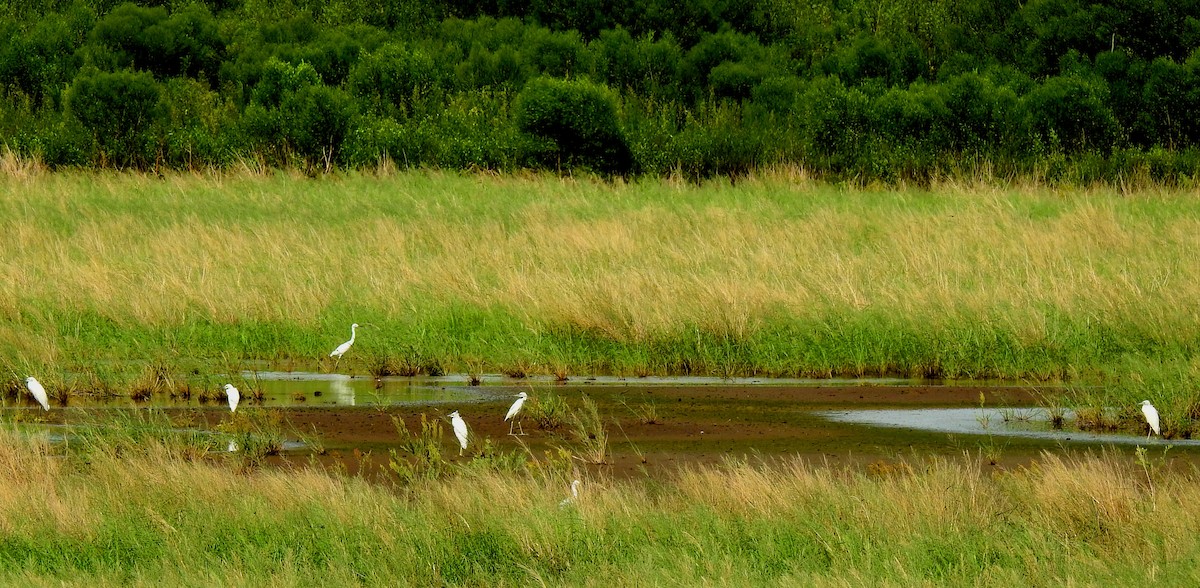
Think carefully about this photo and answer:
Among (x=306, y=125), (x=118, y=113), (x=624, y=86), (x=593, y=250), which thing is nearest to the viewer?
(x=593, y=250)

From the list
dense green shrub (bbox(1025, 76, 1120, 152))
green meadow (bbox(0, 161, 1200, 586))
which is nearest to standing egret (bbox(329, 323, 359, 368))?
green meadow (bbox(0, 161, 1200, 586))

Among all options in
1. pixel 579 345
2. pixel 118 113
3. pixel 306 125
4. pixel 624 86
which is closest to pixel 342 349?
pixel 579 345

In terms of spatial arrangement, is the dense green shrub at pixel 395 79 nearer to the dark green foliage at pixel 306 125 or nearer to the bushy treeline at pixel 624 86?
the bushy treeline at pixel 624 86

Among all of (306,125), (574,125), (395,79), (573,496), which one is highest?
(573,496)

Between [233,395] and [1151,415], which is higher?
[1151,415]

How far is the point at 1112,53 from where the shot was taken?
115 feet

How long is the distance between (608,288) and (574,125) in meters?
12.8

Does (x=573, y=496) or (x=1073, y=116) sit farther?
(x=1073, y=116)

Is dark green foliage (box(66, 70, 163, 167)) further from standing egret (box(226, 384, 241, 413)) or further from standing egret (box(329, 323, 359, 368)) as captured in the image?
standing egret (box(226, 384, 241, 413))

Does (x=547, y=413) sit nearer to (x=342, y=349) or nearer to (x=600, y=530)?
(x=342, y=349)

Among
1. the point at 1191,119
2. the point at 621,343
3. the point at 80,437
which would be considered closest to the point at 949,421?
the point at 621,343

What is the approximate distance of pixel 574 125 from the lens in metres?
25.9

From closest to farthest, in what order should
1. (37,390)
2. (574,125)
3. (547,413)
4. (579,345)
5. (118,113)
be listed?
(547,413) < (37,390) < (579,345) < (574,125) < (118,113)

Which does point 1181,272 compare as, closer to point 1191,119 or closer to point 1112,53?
point 1191,119
